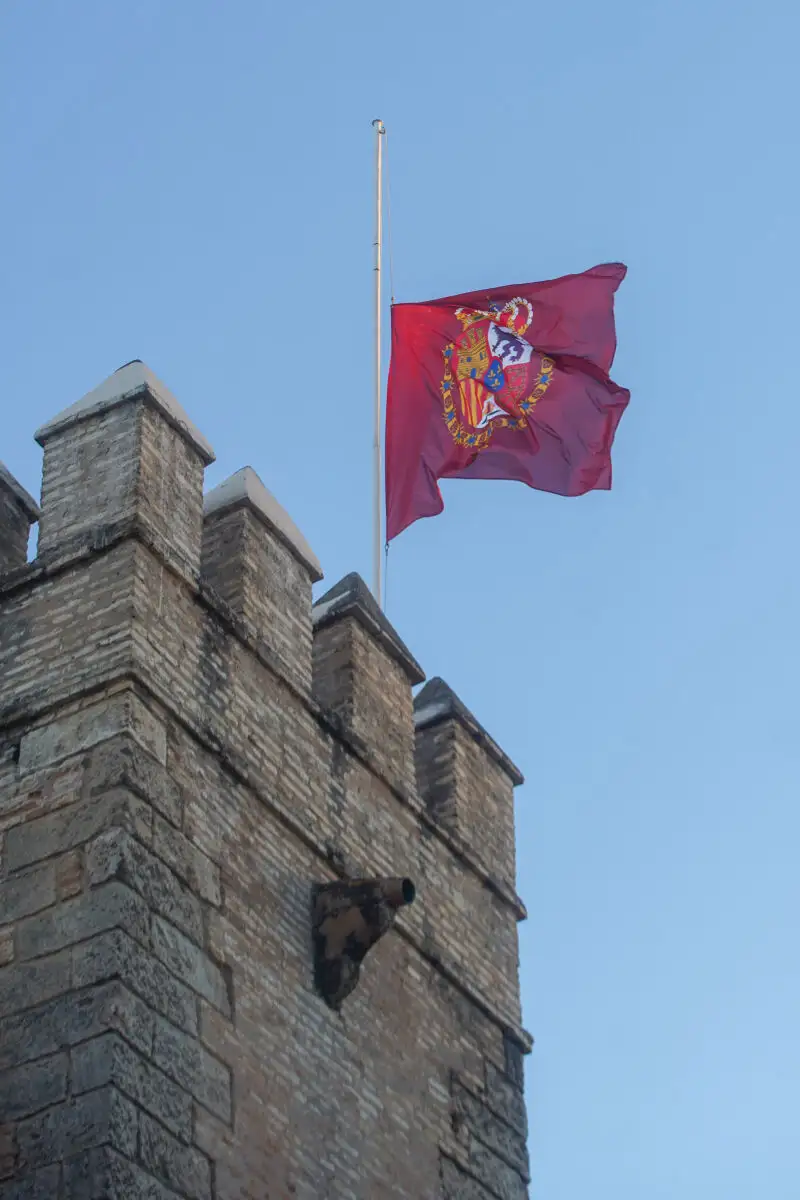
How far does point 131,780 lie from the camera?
11.3 metres

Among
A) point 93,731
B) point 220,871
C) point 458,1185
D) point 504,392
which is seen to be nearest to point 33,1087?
point 220,871

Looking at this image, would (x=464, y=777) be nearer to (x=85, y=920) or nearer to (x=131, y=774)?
(x=131, y=774)

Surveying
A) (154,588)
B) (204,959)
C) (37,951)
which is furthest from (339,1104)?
(154,588)

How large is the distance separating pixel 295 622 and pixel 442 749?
5.44 ft

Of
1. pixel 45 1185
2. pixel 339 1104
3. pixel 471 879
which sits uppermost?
pixel 471 879

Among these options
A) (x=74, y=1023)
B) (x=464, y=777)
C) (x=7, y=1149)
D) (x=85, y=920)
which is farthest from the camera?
(x=464, y=777)

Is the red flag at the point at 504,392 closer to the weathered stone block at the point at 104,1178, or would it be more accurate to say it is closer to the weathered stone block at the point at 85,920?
the weathered stone block at the point at 85,920

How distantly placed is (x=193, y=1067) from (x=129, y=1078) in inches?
22.0

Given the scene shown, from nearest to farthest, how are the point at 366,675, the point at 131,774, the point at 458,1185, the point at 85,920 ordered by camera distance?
the point at 85,920 < the point at 131,774 < the point at 458,1185 < the point at 366,675

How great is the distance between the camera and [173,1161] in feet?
34.3

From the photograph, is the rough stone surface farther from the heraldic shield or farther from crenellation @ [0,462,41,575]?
the heraldic shield

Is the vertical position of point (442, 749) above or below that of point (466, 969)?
above

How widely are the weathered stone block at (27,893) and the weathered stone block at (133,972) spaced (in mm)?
401

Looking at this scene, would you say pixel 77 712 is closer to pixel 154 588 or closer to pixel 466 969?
pixel 154 588
